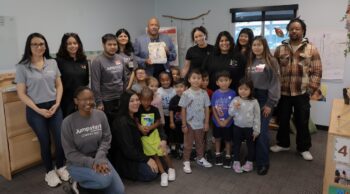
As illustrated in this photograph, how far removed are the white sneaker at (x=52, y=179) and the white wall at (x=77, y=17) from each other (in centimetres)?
148

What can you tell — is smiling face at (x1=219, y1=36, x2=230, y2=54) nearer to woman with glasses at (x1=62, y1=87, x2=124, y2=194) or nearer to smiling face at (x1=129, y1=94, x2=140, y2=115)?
smiling face at (x1=129, y1=94, x2=140, y2=115)

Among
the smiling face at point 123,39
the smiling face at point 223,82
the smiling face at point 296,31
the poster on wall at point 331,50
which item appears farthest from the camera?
the poster on wall at point 331,50

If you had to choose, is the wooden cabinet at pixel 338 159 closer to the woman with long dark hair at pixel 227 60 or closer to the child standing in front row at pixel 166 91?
the woman with long dark hair at pixel 227 60

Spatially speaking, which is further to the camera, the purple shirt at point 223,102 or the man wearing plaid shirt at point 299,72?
the man wearing plaid shirt at point 299,72

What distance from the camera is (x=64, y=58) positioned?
272 centimetres

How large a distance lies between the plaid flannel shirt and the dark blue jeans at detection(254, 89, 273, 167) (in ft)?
1.40

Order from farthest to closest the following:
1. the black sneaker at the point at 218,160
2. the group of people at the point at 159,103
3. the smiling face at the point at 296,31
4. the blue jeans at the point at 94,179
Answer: the black sneaker at the point at 218,160, the smiling face at the point at 296,31, the group of people at the point at 159,103, the blue jeans at the point at 94,179

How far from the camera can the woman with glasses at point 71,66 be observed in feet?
8.79

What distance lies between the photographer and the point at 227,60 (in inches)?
115

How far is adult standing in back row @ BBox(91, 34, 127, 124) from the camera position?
9.11ft

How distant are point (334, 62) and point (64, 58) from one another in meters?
3.50

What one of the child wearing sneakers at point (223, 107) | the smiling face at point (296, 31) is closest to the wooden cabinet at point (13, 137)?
the child wearing sneakers at point (223, 107)

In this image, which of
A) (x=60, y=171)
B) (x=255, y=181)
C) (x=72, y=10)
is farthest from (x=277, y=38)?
(x=60, y=171)

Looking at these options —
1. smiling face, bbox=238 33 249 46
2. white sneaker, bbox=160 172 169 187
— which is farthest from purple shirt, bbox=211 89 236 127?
white sneaker, bbox=160 172 169 187
